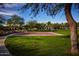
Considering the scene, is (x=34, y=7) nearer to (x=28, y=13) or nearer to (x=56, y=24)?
(x=28, y=13)

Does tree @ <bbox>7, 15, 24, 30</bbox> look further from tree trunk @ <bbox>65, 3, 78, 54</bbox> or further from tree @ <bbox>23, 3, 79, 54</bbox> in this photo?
tree trunk @ <bbox>65, 3, 78, 54</bbox>

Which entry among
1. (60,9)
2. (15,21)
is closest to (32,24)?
(15,21)

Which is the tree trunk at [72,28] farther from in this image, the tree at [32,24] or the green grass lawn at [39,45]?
the tree at [32,24]

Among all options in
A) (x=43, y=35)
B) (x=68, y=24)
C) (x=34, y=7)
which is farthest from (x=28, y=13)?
(x=68, y=24)

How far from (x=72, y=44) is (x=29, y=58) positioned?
0.39 metres

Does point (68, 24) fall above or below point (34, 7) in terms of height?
below

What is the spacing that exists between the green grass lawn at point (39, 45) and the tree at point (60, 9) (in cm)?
5

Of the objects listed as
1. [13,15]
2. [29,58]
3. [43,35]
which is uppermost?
[13,15]

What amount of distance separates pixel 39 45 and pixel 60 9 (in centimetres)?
36

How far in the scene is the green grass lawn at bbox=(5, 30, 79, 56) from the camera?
1.80 meters

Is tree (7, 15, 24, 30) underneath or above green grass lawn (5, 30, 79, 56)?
above

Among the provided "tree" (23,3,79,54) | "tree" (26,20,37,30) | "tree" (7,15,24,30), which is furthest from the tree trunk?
"tree" (7,15,24,30)

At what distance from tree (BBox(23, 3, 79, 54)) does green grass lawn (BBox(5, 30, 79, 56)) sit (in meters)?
0.05

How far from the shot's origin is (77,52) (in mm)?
1810
